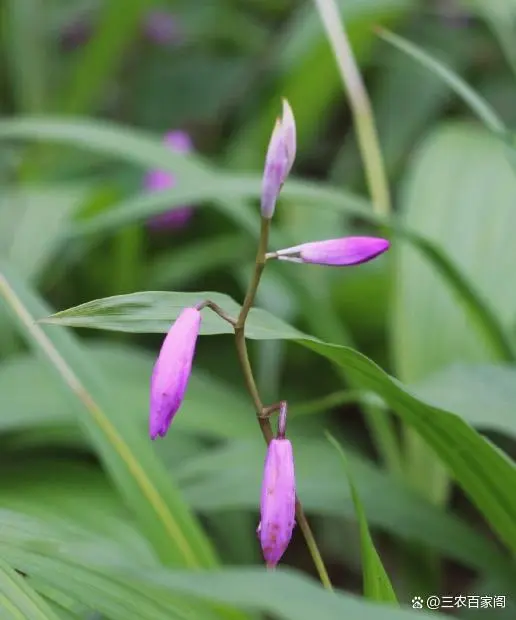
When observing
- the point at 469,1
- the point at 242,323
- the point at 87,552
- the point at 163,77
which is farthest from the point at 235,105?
the point at 87,552

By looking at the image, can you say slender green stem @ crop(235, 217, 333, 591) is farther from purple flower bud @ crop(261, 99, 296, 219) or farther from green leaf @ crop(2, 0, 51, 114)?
green leaf @ crop(2, 0, 51, 114)

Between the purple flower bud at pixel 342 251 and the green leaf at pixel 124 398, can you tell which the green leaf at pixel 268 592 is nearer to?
the purple flower bud at pixel 342 251

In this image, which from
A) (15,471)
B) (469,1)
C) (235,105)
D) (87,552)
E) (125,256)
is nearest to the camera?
(87,552)

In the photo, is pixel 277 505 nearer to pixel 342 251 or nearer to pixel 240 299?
pixel 342 251

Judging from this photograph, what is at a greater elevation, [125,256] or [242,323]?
[125,256]

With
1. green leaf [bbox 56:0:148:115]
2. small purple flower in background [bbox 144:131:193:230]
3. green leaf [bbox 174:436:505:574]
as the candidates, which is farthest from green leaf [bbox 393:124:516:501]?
green leaf [bbox 56:0:148:115]

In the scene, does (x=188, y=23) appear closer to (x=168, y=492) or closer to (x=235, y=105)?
(x=235, y=105)

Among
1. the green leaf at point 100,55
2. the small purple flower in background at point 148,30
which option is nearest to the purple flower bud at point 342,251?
the green leaf at point 100,55
